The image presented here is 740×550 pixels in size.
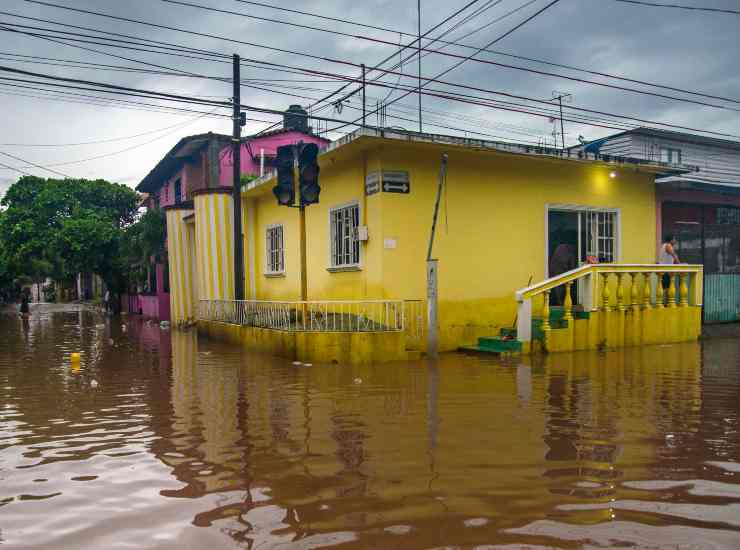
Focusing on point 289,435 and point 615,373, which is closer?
point 289,435

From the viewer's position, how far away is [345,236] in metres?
12.4

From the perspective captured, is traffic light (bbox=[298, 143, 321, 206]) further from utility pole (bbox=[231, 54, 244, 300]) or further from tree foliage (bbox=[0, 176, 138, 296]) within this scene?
tree foliage (bbox=[0, 176, 138, 296])

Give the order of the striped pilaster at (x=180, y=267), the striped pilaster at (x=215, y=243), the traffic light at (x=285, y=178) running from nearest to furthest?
the traffic light at (x=285, y=178) < the striped pilaster at (x=215, y=243) < the striped pilaster at (x=180, y=267)

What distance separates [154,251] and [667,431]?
73.4 feet

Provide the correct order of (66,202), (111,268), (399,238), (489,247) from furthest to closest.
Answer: (66,202) < (111,268) < (489,247) < (399,238)

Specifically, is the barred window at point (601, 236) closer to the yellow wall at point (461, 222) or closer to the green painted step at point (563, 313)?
the yellow wall at point (461, 222)

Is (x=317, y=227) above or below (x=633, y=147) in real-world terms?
below

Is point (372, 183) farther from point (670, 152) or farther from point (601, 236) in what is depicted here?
point (670, 152)

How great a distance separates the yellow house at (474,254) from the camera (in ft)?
35.1

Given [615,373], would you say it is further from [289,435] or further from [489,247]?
[289,435]

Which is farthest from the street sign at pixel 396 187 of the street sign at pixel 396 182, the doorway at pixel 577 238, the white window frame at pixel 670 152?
the white window frame at pixel 670 152

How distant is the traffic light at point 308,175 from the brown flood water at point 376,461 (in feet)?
9.37

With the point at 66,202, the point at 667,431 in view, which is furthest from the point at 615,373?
the point at 66,202

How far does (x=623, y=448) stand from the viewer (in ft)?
14.7
